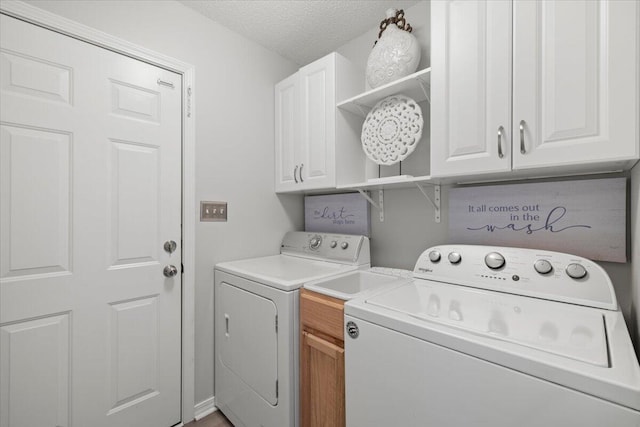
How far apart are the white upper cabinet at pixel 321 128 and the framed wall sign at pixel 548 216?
72 centimetres

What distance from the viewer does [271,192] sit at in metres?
2.23

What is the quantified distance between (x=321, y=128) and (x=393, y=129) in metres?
0.50

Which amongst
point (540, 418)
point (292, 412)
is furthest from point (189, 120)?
point (540, 418)

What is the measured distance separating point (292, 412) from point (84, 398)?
1.07m

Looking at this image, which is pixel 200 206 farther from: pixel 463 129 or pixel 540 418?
pixel 540 418

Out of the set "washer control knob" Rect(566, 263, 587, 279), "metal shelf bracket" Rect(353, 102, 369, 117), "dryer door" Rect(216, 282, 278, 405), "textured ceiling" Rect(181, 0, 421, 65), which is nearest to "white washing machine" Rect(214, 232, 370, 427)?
"dryer door" Rect(216, 282, 278, 405)

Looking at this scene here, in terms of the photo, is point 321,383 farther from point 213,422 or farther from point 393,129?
point 393,129

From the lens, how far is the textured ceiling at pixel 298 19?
1.73 m

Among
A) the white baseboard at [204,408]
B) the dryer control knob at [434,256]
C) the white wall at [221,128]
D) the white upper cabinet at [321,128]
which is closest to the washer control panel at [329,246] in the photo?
the white wall at [221,128]

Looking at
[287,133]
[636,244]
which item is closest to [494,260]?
[636,244]

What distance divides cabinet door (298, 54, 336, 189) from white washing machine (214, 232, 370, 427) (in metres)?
0.47

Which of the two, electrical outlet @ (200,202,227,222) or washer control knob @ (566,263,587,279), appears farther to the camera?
electrical outlet @ (200,202,227,222)

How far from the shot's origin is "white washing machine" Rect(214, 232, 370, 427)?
134cm

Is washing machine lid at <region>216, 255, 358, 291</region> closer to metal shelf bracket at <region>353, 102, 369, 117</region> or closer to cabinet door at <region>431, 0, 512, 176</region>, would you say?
cabinet door at <region>431, 0, 512, 176</region>
